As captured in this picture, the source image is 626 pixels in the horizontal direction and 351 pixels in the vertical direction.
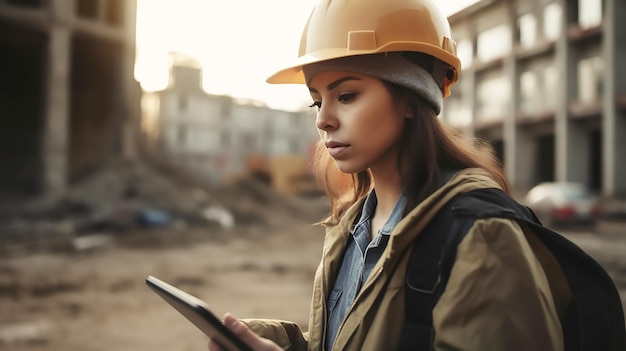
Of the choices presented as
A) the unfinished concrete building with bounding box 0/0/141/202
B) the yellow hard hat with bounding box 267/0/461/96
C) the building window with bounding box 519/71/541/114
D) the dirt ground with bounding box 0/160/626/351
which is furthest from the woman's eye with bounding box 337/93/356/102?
the building window with bounding box 519/71/541/114

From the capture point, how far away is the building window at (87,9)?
23.3 m

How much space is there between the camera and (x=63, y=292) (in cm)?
841

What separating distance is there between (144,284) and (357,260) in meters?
7.75

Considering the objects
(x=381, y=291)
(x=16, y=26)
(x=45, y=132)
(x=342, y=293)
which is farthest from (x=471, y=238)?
(x=16, y=26)

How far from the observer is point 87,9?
23547mm

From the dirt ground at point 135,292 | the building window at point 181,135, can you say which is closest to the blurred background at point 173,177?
the dirt ground at point 135,292

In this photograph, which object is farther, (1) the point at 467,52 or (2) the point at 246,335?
(1) the point at 467,52

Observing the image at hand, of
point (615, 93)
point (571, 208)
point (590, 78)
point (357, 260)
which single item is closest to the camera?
point (357, 260)

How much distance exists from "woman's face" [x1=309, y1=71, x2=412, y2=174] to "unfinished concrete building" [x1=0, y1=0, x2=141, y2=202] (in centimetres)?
1949

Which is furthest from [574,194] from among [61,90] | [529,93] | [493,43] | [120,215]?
[493,43]

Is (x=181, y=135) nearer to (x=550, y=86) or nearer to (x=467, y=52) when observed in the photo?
(x=467, y=52)

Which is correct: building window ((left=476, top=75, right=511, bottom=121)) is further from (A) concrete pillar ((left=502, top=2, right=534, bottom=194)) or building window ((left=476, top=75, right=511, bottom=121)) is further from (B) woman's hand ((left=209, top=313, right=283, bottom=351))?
(B) woman's hand ((left=209, top=313, right=283, bottom=351))

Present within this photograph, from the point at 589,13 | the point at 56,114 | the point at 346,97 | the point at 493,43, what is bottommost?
the point at 346,97

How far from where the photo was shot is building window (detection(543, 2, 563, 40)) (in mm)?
27031
